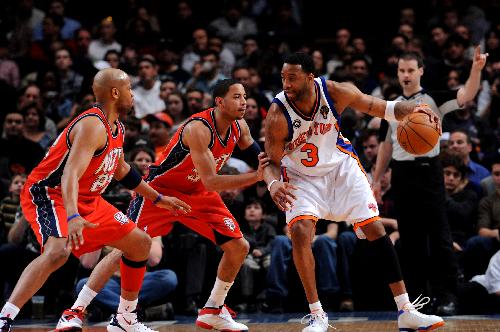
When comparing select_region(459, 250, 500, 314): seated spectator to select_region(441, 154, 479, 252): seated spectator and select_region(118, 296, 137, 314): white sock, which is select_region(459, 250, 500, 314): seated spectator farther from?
select_region(118, 296, 137, 314): white sock

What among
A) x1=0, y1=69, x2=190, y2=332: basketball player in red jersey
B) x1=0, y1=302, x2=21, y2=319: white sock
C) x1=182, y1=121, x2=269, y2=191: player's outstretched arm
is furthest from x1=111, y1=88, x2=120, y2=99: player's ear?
x1=0, y1=302, x2=21, y2=319: white sock

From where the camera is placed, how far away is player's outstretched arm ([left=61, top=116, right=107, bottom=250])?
193 inches

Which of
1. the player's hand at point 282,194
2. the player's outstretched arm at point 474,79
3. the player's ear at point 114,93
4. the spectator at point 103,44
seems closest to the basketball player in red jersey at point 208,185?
the player's hand at point 282,194

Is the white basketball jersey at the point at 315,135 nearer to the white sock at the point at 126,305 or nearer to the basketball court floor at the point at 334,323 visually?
the basketball court floor at the point at 334,323

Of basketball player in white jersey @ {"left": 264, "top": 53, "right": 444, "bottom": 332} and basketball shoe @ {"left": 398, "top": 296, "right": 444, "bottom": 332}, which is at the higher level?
basketball player in white jersey @ {"left": 264, "top": 53, "right": 444, "bottom": 332}

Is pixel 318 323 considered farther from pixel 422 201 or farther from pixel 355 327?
pixel 422 201

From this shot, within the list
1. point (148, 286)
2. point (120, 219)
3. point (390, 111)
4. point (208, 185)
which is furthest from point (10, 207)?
point (390, 111)

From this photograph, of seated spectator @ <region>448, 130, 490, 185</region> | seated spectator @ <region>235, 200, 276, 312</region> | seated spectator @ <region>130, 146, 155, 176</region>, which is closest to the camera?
seated spectator @ <region>235, 200, 276, 312</region>

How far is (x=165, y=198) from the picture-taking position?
590 centimetres

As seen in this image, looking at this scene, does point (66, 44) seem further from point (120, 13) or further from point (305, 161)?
point (305, 161)

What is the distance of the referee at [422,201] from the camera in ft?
22.8

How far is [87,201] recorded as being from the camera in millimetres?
5594

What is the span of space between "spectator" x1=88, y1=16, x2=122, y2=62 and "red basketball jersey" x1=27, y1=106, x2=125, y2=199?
259 inches

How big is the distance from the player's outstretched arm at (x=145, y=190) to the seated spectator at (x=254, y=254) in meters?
2.08
